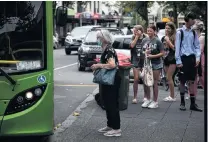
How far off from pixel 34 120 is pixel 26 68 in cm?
62

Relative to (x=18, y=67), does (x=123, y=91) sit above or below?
Result: below

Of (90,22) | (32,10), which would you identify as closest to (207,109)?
(32,10)

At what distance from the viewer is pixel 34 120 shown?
5164 mm

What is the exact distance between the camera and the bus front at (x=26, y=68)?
5062 millimetres

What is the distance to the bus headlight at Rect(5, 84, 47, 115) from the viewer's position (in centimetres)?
507

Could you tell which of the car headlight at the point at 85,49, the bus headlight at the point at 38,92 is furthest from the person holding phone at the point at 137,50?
the car headlight at the point at 85,49

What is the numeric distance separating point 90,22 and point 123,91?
46955mm

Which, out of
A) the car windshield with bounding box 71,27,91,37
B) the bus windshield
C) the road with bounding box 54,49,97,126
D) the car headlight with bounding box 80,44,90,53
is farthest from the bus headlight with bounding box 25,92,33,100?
the car windshield with bounding box 71,27,91,37

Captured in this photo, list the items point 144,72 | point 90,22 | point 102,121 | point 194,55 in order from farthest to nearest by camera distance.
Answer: point 90,22 → point 144,72 → point 194,55 → point 102,121

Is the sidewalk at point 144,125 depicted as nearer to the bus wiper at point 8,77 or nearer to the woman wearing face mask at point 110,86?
the woman wearing face mask at point 110,86

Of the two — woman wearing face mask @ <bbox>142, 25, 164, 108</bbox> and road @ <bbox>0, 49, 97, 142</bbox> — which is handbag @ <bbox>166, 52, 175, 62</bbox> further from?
road @ <bbox>0, 49, 97, 142</bbox>

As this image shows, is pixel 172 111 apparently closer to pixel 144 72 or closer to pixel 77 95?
pixel 144 72

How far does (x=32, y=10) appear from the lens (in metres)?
5.22

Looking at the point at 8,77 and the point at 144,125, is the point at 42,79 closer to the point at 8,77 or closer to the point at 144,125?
the point at 8,77
